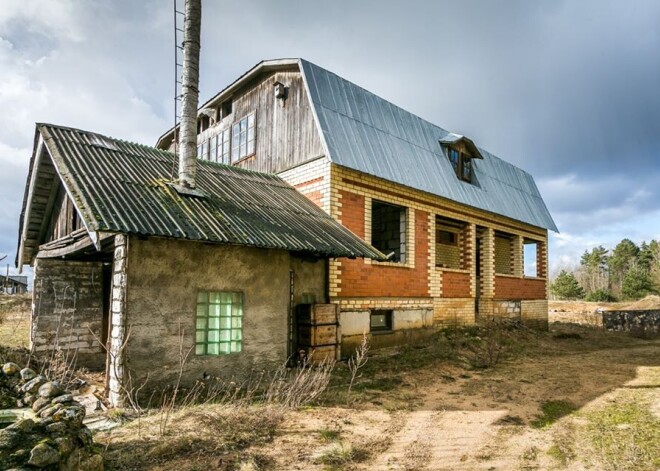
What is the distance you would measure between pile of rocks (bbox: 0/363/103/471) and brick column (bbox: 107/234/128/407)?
101 cm

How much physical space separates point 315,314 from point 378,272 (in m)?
3.47

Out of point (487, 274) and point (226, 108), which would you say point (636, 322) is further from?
point (226, 108)

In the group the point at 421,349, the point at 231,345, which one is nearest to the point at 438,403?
the point at 231,345

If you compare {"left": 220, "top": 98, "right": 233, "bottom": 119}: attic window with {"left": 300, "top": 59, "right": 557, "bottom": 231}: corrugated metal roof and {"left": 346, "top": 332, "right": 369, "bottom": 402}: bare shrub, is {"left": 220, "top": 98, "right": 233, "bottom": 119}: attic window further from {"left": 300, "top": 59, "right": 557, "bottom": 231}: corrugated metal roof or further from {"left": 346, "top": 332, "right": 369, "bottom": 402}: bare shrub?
{"left": 346, "top": 332, "right": 369, "bottom": 402}: bare shrub

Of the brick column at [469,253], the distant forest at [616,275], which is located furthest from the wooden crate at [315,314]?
the distant forest at [616,275]

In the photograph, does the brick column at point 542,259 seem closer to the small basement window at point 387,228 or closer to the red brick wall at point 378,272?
the small basement window at point 387,228

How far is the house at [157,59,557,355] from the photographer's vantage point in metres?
11.1

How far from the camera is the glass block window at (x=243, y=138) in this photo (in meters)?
13.5

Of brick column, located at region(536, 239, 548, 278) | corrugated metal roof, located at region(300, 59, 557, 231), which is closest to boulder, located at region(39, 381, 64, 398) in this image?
corrugated metal roof, located at region(300, 59, 557, 231)

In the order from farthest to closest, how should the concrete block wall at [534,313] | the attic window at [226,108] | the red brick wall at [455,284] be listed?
1. the concrete block wall at [534,313]
2. the attic window at [226,108]
3. the red brick wall at [455,284]

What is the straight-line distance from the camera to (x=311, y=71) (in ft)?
38.1

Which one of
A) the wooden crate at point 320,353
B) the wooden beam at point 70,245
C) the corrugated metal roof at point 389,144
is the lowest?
the wooden crate at point 320,353

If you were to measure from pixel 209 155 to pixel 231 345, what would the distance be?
9735 millimetres

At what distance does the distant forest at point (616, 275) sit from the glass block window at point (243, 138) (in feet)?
123
